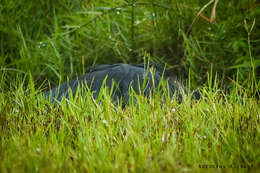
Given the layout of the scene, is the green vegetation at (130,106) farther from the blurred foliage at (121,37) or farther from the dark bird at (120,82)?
the dark bird at (120,82)

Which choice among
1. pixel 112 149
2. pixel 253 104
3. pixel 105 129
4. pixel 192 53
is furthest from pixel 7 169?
pixel 192 53

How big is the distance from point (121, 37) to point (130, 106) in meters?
1.52

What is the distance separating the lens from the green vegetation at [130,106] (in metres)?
1.52

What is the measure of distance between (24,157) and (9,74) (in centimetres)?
212

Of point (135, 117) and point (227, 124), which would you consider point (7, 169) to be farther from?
point (227, 124)

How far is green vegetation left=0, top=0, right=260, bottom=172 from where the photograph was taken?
1.52 m

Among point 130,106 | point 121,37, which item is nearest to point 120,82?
point 130,106

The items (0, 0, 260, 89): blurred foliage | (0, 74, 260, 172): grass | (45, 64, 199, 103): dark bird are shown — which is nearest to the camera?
(0, 74, 260, 172): grass

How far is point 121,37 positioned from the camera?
346 centimetres

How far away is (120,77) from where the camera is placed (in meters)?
2.62

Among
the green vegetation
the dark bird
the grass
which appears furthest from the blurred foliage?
the grass

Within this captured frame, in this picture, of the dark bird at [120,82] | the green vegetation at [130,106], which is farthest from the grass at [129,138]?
the dark bird at [120,82]

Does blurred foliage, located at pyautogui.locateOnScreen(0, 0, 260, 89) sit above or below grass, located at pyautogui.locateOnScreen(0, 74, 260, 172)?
above

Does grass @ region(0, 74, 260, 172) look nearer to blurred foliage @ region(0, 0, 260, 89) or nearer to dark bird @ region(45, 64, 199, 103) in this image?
dark bird @ region(45, 64, 199, 103)
